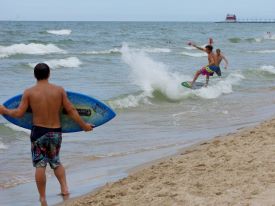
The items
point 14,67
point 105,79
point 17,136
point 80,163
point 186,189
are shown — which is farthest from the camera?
point 14,67

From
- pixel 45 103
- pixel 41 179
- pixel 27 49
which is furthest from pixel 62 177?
pixel 27 49

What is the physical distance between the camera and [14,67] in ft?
75.6

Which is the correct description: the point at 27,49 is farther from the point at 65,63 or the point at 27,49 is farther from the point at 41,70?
the point at 41,70

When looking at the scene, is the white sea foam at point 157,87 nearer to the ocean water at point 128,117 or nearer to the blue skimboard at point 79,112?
the ocean water at point 128,117

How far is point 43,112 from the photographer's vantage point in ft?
17.4

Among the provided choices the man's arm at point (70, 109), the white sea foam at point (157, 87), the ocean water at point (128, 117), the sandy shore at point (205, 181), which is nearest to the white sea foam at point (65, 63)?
the ocean water at point (128, 117)

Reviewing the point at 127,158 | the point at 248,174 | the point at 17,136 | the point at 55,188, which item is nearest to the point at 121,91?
the point at 17,136

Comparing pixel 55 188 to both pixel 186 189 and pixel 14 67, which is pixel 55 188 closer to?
pixel 186 189

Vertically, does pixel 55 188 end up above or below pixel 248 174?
below

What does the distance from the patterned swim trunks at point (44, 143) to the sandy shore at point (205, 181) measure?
21.5 inches

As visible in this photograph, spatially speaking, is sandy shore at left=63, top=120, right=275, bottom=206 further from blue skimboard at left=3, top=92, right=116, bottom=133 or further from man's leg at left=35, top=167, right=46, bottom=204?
blue skimboard at left=3, top=92, right=116, bottom=133

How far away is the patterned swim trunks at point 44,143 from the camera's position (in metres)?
5.32

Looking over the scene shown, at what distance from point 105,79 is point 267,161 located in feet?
46.1

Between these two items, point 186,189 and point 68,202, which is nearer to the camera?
point 186,189
